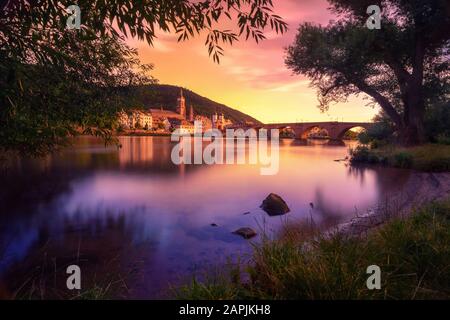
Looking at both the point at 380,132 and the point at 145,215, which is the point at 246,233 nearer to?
the point at 145,215

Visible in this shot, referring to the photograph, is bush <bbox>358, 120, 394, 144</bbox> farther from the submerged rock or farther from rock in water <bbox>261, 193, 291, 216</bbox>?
the submerged rock

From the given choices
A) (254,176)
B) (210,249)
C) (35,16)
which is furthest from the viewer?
(254,176)

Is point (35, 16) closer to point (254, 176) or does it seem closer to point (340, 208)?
point (340, 208)

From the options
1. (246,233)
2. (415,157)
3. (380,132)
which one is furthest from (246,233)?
(380,132)

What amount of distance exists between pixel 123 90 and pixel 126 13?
7537mm

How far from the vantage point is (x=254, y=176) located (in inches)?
945

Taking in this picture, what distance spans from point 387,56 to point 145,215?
24.2 m

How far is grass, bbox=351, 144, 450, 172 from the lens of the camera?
1996 cm

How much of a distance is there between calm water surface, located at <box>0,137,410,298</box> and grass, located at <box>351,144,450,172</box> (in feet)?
4.19

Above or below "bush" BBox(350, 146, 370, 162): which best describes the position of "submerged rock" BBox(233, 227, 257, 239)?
below

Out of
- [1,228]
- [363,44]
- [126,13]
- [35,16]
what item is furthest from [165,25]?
[363,44]

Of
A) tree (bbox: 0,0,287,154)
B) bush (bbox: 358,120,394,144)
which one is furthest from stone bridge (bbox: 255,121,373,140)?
tree (bbox: 0,0,287,154)
